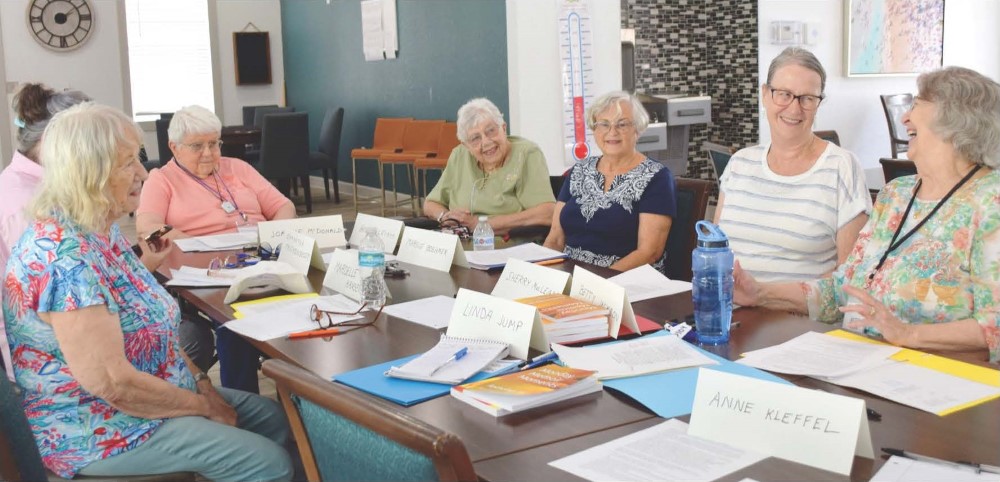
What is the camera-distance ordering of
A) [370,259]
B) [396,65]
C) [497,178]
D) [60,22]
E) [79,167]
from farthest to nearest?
[60,22] → [396,65] → [497,178] → [370,259] → [79,167]

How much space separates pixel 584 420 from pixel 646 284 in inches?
42.0

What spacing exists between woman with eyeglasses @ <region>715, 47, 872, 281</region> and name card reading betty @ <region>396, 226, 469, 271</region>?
0.87 meters

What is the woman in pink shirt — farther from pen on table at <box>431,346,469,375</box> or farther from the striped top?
the striped top

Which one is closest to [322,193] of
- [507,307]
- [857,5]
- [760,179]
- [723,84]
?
[723,84]

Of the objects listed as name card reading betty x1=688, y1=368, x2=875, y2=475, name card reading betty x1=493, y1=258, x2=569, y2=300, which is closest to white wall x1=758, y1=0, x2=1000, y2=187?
name card reading betty x1=493, y1=258, x2=569, y2=300

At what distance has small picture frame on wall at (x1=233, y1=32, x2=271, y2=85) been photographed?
12.4 metres

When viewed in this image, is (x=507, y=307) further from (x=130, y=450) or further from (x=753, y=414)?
(x=130, y=450)

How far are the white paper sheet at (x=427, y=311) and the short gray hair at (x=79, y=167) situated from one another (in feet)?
2.37

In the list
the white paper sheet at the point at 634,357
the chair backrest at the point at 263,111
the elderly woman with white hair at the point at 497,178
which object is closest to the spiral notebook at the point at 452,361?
the white paper sheet at the point at 634,357

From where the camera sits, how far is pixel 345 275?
271 cm

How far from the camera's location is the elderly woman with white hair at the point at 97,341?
1.92 m

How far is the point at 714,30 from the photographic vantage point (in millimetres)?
7992

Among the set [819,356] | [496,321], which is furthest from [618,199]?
[819,356]

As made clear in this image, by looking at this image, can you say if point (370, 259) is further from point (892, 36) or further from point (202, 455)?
point (892, 36)
